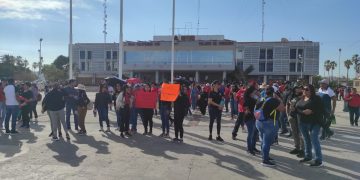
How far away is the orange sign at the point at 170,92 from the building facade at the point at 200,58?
174 ft

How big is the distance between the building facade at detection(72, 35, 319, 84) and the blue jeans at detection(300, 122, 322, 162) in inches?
2194

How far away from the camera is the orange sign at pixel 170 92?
34.3ft

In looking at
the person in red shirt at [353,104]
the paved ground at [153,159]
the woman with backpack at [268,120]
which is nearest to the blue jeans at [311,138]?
the paved ground at [153,159]

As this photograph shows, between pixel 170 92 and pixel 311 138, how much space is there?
4.32 meters

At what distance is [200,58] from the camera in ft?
213

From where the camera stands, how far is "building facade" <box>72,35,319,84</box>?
211ft

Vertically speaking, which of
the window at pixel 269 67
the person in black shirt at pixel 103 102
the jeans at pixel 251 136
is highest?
the window at pixel 269 67

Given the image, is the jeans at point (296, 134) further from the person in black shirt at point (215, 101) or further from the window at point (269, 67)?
the window at point (269, 67)

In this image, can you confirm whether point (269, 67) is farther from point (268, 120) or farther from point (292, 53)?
point (268, 120)

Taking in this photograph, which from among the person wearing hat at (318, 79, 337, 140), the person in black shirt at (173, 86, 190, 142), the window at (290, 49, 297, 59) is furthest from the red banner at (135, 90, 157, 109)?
the window at (290, 49, 297, 59)

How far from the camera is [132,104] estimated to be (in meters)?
11.4

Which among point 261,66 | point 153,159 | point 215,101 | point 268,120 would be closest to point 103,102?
point 215,101

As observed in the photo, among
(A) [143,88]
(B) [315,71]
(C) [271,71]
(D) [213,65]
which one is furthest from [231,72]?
(A) [143,88]

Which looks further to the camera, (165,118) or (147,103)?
(147,103)
